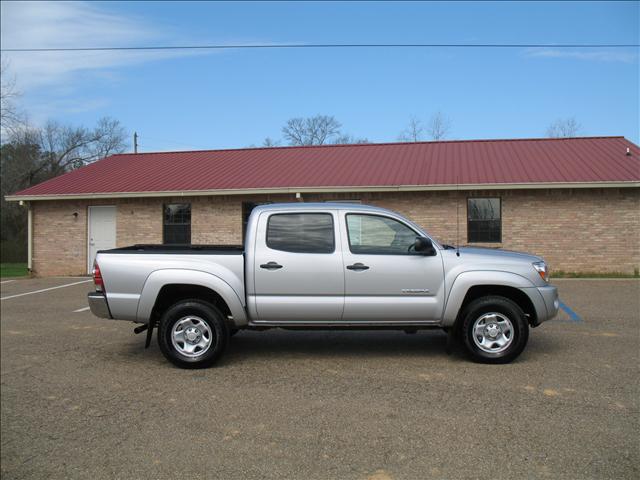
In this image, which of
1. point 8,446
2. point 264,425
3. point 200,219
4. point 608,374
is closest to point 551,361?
point 608,374

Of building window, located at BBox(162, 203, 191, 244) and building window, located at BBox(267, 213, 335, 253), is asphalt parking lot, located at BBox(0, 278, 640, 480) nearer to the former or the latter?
building window, located at BBox(267, 213, 335, 253)

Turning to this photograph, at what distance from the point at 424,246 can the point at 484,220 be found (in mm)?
11766

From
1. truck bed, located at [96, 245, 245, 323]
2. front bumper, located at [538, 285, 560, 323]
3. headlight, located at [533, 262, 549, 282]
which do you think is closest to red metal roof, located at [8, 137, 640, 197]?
headlight, located at [533, 262, 549, 282]

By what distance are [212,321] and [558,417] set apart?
367 cm

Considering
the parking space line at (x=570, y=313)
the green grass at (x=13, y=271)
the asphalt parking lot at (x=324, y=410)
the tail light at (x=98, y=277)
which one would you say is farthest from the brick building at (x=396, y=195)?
the tail light at (x=98, y=277)

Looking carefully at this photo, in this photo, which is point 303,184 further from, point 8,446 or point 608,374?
point 8,446

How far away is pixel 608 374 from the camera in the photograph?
5840 mm

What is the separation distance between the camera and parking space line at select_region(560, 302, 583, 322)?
30.2ft

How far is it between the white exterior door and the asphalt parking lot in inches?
482

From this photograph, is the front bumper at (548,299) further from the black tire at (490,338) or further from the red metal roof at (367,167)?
the red metal roof at (367,167)

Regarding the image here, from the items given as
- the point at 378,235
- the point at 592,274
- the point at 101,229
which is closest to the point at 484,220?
the point at 592,274

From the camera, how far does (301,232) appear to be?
6.56 metres

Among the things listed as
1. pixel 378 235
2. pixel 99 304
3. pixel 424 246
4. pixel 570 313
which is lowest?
pixel 570 313

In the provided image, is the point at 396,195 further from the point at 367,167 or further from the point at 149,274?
the point at 149,274
